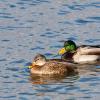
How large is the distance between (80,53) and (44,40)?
118 centimetres

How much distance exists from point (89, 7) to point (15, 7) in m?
2.64

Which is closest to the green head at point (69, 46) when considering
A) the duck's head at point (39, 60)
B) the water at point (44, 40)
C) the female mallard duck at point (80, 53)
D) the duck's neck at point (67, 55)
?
the female mallard duck at point (80, 53)

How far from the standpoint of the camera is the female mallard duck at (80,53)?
2389cm

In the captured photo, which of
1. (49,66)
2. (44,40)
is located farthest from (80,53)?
(49,66)

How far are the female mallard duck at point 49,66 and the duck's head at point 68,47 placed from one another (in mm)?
1490

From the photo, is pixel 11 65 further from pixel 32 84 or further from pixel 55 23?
pixel 55 23

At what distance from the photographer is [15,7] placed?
2808 cm

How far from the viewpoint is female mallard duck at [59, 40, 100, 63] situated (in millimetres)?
23891

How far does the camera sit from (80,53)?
24391 millimetres

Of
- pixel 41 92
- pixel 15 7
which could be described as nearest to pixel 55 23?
pixel 15 7

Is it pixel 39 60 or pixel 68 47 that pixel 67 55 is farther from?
pixel 39 60

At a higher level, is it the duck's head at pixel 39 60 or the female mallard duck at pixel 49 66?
the duck's head at pixel 39 60

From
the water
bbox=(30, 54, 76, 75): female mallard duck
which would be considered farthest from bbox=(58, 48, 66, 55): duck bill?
bbox=(30, 54, 76, 75): female mallard duck

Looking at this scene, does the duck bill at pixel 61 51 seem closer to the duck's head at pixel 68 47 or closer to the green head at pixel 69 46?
the duck's head at pixel 68 47
